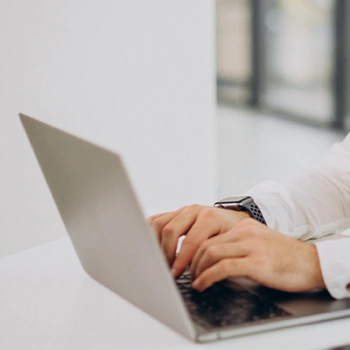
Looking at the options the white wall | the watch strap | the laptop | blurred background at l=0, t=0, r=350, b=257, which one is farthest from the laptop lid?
the white wall

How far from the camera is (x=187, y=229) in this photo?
1017 millimetres

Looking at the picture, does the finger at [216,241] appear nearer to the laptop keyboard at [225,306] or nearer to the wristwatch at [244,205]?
the laptop keyboard at [225,306]

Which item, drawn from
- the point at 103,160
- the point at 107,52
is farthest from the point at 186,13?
the point at 103,160

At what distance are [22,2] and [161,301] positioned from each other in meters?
1.68

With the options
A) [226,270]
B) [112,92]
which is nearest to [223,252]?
[226,270]

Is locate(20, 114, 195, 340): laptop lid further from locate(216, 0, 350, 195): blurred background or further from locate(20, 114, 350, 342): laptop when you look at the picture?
locate(216, 0, 350, 195): blurred background

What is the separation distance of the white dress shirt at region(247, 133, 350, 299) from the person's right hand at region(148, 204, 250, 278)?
195 mm

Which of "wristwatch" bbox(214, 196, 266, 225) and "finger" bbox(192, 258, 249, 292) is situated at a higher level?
"finger" bbox(192, 258, 249, 292)

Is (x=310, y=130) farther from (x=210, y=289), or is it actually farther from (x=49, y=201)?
(x=210, y=289)

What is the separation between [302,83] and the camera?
717 centimetres

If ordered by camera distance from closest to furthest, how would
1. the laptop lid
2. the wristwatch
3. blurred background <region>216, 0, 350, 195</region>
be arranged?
the laptop lid
the wristwatch
blurred background <region>216, 0, 350, 195</region>

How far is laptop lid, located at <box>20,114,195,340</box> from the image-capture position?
0.70m

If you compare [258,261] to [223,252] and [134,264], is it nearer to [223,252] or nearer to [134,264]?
[223,252]

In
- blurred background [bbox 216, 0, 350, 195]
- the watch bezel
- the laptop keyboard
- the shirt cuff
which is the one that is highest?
the shirt cuff
